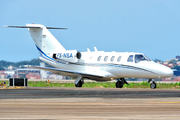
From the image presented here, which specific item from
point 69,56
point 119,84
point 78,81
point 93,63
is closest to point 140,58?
point 119,84

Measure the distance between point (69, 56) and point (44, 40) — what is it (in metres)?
3.56

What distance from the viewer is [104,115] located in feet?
45.0

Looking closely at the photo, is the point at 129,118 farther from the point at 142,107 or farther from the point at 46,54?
the point at 46,54

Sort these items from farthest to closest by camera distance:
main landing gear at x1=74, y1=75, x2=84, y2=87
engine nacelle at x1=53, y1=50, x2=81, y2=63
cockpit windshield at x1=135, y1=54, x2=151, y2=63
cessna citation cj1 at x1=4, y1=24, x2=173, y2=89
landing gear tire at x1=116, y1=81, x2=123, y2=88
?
engine nacelle at x1=53, y1=50, x2=81, y2=63
main landing gear at x1=74, y1=75, x2=84, y2=87
landing gear tire at x1=116, y1=81, x2=123, y2=88
cockpit windshield at x1=135, y1=54, x2=151, y2=63
cessna citation cj1 at x1=4, y1=24, x2=173, y2=89

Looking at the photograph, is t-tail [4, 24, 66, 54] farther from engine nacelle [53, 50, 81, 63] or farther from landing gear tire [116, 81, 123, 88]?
landing gear tire [116, 81, 123, 88]

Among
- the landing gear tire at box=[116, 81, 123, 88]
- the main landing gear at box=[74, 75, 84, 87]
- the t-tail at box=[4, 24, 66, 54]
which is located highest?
the t-tail at box=[4, 24, 66, 54]

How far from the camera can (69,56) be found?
40.0m

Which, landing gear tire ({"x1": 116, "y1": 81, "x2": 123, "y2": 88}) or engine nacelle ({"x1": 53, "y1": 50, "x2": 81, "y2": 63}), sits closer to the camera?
landing gear tire ({"x1": 116, "y1": 81, "x2": 123, "y2": 88})

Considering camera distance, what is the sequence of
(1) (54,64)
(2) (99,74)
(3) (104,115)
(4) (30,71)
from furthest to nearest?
(4) (30,71) → (1) (54,64) → (2) (99,74) → (3) (104,115)

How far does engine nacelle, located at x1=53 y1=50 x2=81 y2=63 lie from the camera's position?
39.6 meters

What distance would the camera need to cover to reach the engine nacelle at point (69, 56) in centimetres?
3960

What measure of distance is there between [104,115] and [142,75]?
22.3 m

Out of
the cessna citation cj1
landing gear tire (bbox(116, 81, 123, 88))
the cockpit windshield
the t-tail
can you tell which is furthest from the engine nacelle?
the cockpit windshield

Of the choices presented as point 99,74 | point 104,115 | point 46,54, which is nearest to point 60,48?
point 46,54
